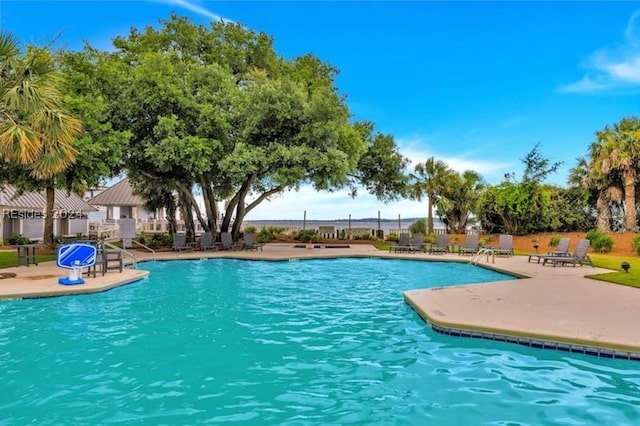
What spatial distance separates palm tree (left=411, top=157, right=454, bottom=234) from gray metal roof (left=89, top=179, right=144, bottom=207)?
784 inches

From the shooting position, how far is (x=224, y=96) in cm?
2036

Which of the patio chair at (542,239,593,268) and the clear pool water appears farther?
the patio chair at (542,239,593,268)

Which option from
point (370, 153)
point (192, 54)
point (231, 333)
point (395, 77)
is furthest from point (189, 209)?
point (231, 333)

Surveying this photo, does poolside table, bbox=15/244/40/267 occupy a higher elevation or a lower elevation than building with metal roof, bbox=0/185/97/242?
lower

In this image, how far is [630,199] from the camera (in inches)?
836

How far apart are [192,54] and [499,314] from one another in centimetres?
2390

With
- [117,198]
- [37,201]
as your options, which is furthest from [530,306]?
[117,198]

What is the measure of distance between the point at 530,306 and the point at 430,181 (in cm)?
2012

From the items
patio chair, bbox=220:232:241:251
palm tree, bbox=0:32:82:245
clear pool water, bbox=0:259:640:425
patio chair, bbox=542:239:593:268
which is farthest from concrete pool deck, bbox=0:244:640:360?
patio chair, bbox=220:232:241:251

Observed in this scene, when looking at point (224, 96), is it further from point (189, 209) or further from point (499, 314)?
point (499, 314)

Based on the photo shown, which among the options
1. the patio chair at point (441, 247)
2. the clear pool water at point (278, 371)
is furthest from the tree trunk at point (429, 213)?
the clear pool water at point (278, 371)

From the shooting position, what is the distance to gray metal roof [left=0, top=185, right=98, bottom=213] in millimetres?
23969

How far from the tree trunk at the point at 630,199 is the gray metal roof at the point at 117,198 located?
30.1 metres

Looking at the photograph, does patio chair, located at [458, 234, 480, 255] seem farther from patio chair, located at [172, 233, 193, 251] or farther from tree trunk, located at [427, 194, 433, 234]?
patio chair, located at [172, 233, 193, 251]
